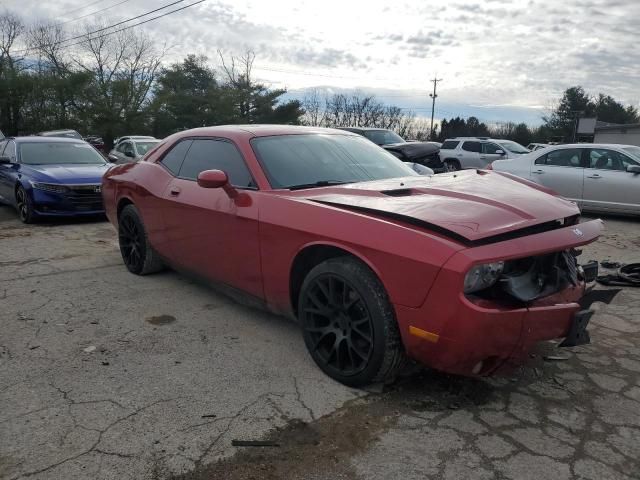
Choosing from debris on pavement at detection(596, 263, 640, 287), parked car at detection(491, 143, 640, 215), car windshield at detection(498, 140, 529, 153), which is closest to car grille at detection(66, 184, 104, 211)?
debris on pavement at detection(596, 263, 640, 287)

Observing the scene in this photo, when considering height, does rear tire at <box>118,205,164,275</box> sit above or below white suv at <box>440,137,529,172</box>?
below

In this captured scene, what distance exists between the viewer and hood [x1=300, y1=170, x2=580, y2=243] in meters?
2.58

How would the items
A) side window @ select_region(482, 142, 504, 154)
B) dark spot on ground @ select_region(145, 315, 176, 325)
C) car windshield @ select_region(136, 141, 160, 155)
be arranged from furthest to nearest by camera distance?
side window @ select_region(482, 142, 504, 154)
car windshield @ select_region(136, 141, 160, 155)
dark spot on ground @ select_region(145, 315, 176, 325)

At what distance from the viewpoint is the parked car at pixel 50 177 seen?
8.02 meters

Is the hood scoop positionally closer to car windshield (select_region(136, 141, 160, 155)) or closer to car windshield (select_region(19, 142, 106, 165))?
car windshield (select_region(19, 142, 106, 165))

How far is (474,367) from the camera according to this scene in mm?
2561

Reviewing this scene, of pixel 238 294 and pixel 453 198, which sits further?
pixel 238 294

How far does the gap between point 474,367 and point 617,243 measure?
18.6ft

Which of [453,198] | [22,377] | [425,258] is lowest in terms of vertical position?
[22,377]

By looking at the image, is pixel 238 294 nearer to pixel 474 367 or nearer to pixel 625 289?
pixel 474 367

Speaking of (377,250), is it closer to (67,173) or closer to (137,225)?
(137,225)

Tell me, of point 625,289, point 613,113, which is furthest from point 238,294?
point 613,113

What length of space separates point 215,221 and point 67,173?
563 cm

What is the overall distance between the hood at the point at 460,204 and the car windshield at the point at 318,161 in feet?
0.79
